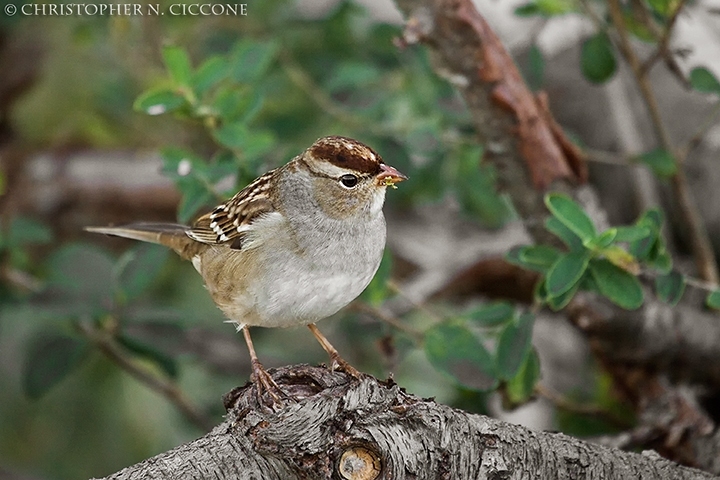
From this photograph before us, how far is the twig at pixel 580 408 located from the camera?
284cm

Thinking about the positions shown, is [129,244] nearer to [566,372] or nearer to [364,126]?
[364,126]

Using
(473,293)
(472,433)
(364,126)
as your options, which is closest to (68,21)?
(364,126)

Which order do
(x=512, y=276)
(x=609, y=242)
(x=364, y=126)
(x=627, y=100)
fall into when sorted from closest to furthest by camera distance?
(x=609, y=242), (x=364, y=126), (x=512, y=276), (x=627, y=100)

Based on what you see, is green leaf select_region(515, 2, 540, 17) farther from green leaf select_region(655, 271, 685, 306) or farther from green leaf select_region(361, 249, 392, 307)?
green leaf select_region(655, 271, 685, 306)

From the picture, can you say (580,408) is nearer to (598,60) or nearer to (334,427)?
(598,60)

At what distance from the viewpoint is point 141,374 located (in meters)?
3.04

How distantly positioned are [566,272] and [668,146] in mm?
930

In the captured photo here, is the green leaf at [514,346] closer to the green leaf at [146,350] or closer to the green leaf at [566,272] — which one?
the green leaf at [566,272]

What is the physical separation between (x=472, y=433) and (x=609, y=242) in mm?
628

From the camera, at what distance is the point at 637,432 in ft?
8.79

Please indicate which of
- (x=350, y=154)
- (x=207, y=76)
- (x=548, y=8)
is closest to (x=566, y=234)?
(x=350, y=154)

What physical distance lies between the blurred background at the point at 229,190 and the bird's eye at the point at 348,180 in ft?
1.05

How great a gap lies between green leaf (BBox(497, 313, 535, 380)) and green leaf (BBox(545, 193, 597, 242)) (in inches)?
13.1
